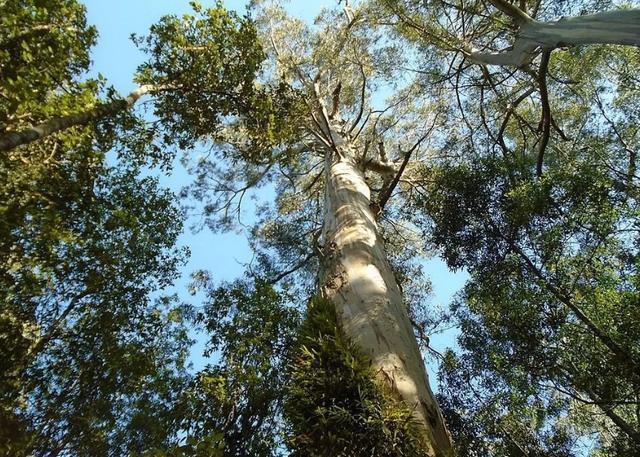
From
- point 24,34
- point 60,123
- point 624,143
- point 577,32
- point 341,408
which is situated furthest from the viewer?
point 624,143

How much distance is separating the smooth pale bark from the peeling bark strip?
4.02 m

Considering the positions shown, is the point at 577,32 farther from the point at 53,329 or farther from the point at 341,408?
the point at 53,329

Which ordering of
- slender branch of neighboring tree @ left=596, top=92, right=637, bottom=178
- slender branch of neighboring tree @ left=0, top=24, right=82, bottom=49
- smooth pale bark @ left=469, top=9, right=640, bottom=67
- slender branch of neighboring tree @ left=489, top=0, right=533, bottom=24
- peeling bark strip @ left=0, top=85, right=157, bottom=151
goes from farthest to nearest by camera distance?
slender branch of neighboring tree @ left=596, top=92, right=637, bottom=178 → slender branch of neighboring tree @ left=489, top=0, right=533, bottom=24 → smooth pale bark @ left=469, top=9, right=640, bottom=67 → slender branch of neighboring tree @ left=0, top=24, right=82, bottom=49 → peeling bark strip @ left=0, top=85, right=157, bottom=151

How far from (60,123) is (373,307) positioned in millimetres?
2705

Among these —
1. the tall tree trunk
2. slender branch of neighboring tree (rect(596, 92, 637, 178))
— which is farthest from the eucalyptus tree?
slender branch of neighboring tree (rect(596, 92, 637, 178))

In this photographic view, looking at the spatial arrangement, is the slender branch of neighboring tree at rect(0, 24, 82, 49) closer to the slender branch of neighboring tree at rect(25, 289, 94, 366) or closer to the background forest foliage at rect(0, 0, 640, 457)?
the background forest foliage at rect(0, 0, 640, 457)

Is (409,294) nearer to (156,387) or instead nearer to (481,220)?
(481,220)

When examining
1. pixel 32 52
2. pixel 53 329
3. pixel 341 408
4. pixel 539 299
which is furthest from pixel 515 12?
pixel 53 329

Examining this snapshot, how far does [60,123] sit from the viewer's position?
3041mm

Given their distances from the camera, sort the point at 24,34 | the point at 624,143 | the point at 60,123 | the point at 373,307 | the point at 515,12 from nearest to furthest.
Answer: the point at 60,123
the point at 24,34
the point at 373,307
the point at 515,12
the point at 624,143

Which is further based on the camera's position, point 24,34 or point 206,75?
point 206,75

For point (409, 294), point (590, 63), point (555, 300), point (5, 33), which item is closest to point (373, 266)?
point (555, 300)

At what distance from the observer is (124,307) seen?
444 centimetres

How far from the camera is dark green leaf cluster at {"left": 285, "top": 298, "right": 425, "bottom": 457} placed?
2432mm
